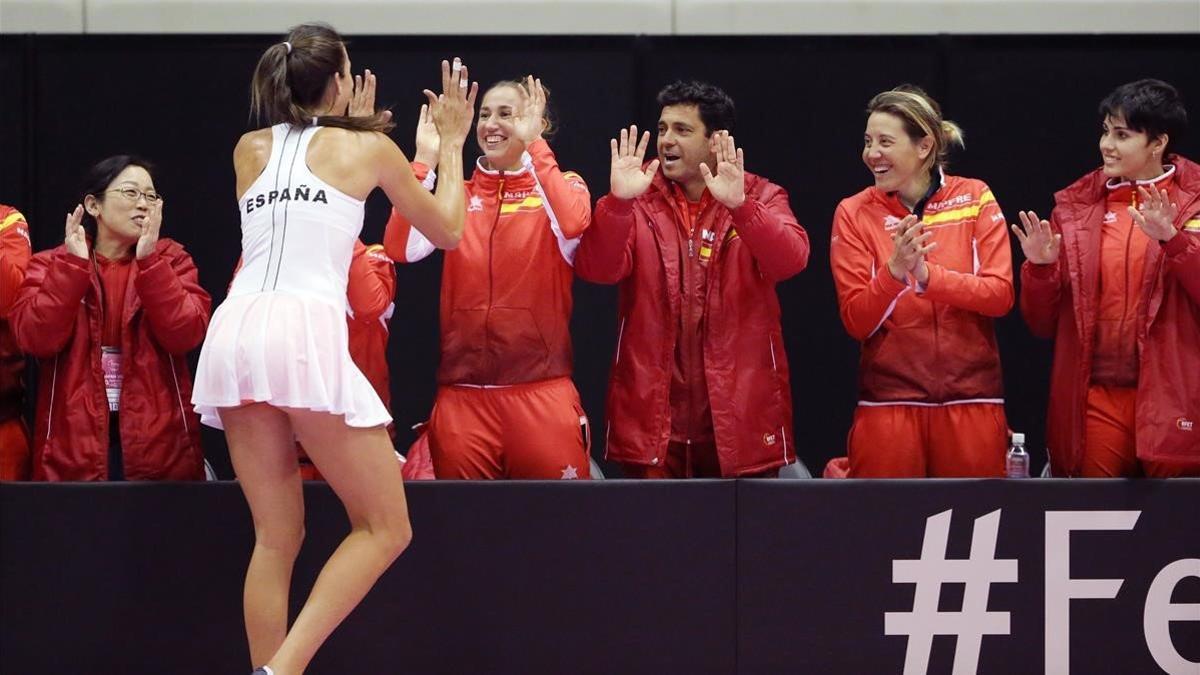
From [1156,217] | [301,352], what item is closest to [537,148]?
[301,352]

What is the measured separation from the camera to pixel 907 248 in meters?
4.75

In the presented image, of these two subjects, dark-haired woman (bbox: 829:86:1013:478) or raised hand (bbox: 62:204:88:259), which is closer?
raised hand (bbox: 62:204:88:259)

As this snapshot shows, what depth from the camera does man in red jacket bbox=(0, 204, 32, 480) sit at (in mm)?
4977

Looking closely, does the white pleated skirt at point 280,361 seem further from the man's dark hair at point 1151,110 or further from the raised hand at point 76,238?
the man's dark hair at point 1151,110

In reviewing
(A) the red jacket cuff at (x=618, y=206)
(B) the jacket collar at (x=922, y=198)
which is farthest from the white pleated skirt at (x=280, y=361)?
(B) the jacket collar at (x=922, y=198)

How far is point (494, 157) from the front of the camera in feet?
16.7

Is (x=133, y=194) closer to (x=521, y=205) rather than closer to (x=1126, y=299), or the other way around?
(x=521, y=205)

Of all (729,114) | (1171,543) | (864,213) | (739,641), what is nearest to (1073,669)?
(1171,543)

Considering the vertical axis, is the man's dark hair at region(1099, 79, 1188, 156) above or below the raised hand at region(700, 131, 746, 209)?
above

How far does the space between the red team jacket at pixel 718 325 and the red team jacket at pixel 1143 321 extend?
0.84 metres

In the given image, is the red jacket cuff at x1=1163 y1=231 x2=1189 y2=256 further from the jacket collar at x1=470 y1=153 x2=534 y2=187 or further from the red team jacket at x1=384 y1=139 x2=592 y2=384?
the jacket collar at x1=470 y1=153 x2=534 y2=187

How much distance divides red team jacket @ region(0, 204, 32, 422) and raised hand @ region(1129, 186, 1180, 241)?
3.47 metres

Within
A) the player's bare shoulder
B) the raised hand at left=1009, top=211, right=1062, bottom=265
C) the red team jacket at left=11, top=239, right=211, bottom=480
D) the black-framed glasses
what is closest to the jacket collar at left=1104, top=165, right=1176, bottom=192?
the raised hand at left=1009, top=211, right=1062, bottom=265

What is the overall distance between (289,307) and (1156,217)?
2.57m
